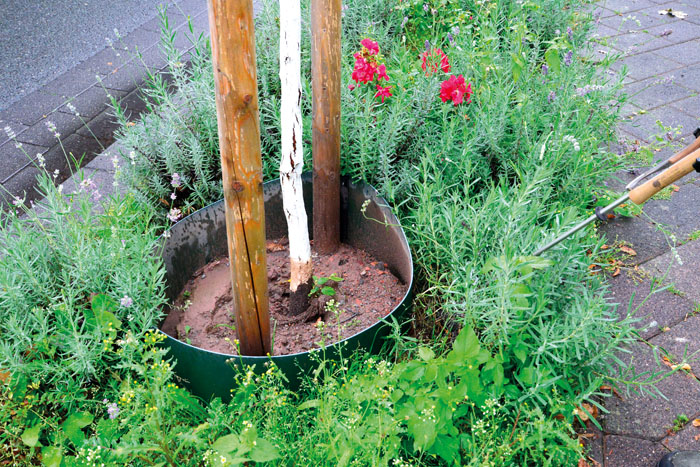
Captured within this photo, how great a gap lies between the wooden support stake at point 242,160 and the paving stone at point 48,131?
8.76 ft

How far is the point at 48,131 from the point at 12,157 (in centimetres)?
34

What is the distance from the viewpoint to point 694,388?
2361mm

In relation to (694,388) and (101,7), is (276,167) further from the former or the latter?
(101,7)

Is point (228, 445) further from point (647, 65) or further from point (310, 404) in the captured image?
point (647, 65)

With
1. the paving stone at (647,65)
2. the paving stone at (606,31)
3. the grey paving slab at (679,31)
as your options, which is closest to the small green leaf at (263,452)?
the paving stone at (647,65)

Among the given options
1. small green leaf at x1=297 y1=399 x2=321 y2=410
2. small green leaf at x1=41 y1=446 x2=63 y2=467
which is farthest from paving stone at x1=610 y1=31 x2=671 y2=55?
small green leaf at x1=41 y1=446 x2=63 y2=467

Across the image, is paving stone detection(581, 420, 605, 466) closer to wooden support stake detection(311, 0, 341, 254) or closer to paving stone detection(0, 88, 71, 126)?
wooden support stake detection(311, 0, 341, 254)

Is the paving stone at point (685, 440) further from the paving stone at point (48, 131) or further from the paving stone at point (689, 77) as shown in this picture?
the paving stone at point (48, 131)

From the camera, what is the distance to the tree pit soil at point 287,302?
240cm

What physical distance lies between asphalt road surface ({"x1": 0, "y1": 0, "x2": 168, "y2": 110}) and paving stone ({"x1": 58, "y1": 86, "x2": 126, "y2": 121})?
508 millimetres

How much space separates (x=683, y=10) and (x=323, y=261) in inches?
227

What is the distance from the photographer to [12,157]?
12.5 ft

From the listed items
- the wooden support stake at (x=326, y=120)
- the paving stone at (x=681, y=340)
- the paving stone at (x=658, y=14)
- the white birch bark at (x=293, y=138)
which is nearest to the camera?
the white birch bark at (x=293, y=138)

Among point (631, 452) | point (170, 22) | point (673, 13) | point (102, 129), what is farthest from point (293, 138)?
point (673, 13)
